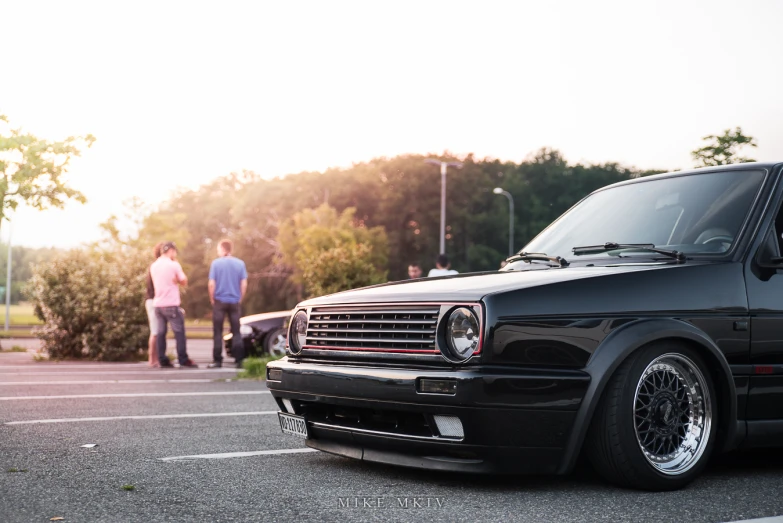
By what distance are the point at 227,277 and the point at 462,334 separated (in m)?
9.94

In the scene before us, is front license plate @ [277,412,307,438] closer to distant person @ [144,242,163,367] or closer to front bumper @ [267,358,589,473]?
front bumper @ [267,358,589,473]

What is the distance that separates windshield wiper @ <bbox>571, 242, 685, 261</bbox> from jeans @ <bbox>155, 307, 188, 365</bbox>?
9337mm

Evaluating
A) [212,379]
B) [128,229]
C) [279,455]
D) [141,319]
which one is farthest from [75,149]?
[128,229]

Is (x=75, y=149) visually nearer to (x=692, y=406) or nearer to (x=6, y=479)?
(x=6, y=479)

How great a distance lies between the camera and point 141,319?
16.3m

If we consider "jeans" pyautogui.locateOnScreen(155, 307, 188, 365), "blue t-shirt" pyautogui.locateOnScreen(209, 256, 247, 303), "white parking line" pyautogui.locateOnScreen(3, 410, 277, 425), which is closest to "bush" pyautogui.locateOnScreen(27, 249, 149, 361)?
"jeans" pyautogui.locateOnScreen(155, 307, 188, 365)

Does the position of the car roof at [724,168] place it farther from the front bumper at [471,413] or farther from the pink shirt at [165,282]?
the pink shirt at [165,282]

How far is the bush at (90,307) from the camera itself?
1612 centimetres

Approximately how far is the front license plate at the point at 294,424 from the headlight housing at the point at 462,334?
117 centimetres

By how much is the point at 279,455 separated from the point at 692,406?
7.76 ft

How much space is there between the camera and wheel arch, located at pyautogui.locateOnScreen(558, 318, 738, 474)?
4.37 metres

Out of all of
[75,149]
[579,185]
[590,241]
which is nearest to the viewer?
[590,241]

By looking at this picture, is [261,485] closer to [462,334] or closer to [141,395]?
[462,334]

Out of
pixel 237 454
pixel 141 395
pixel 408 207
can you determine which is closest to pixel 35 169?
pixel 141 395
